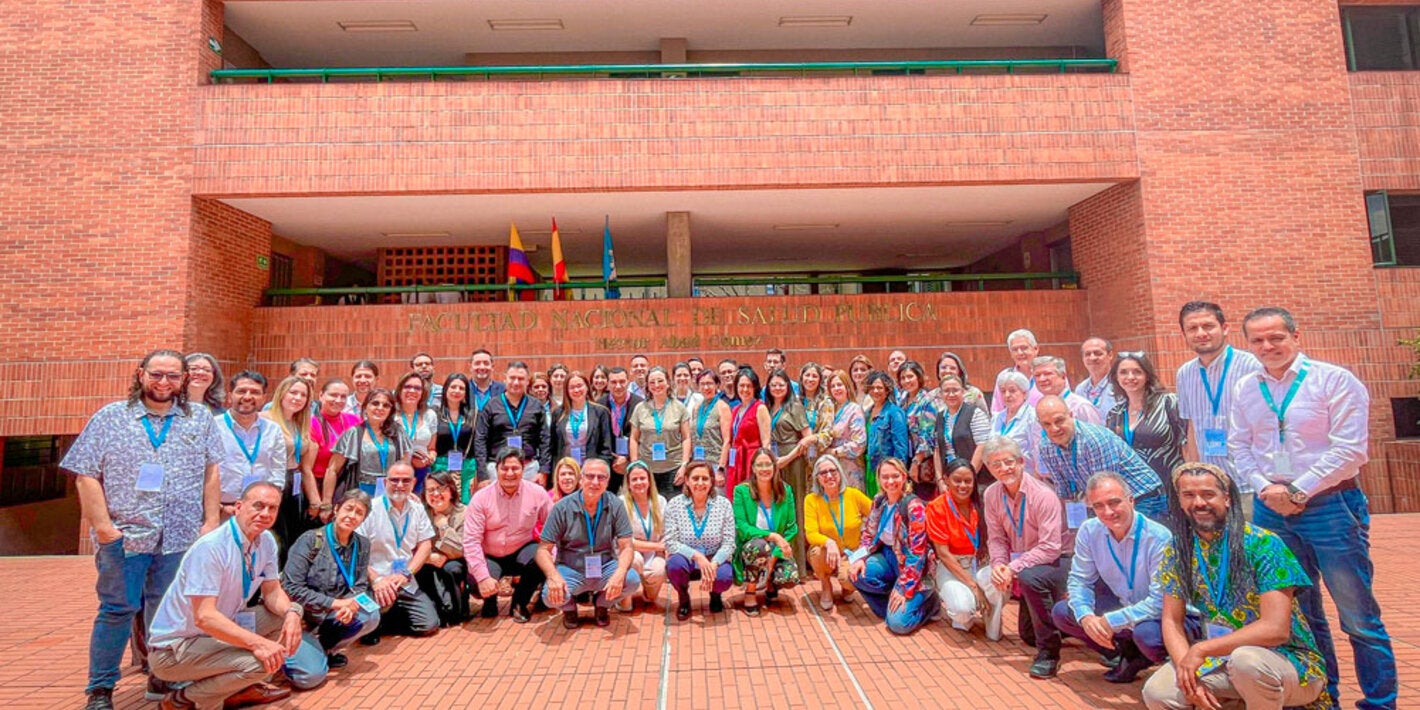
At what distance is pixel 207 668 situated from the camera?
10.8 feet

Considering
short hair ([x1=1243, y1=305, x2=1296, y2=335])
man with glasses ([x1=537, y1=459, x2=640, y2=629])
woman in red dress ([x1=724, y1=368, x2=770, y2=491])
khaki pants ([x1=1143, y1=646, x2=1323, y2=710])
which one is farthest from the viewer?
woman in red dress ([x1=724, y1=368, x2=770, y2=491])

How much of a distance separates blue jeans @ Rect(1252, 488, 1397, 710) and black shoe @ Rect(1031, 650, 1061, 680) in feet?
3.75

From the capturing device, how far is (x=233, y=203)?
30.9 feet

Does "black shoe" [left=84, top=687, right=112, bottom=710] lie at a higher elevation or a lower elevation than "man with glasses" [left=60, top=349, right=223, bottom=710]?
lower

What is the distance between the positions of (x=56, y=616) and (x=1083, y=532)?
7599 mm

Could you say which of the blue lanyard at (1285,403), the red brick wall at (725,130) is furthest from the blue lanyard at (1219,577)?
the red brick wall at (725,130)

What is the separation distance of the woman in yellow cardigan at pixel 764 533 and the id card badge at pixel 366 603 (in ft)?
7.98

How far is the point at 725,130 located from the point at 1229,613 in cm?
812

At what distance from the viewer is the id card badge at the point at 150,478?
3414 millimetres

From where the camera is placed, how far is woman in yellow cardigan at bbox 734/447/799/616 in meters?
4.79

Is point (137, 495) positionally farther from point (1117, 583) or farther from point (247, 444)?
point (1117, 583)

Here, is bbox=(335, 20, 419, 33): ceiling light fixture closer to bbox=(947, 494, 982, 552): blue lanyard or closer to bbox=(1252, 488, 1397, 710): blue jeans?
bbox=(947, 494, 982, 552): blue lanyard

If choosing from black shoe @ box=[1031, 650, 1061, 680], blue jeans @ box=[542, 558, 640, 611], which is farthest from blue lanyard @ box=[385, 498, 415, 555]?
black shoe @ box=[1031, 650, 1061, 680]

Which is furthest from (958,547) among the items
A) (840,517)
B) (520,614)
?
(520,614)
